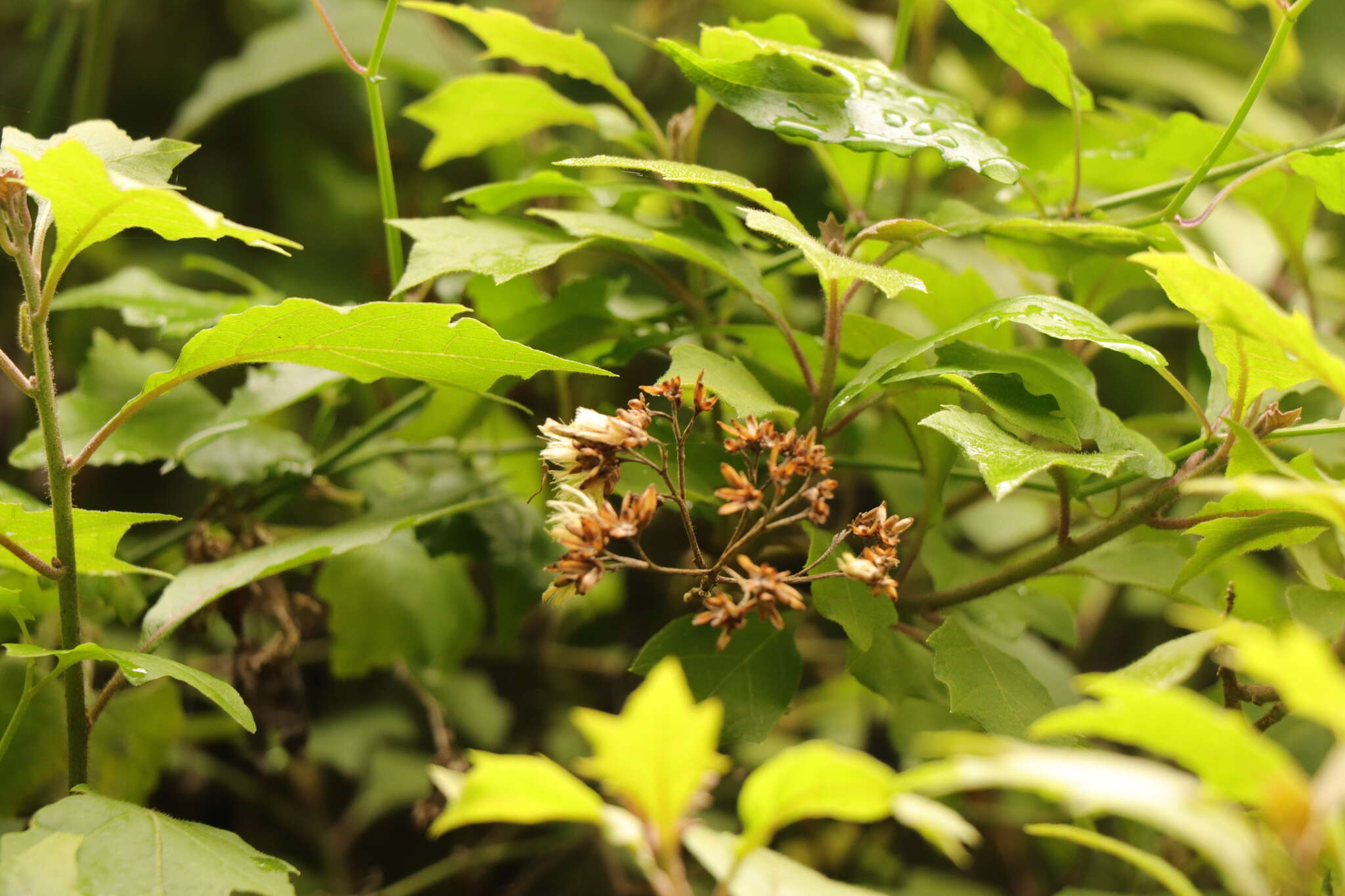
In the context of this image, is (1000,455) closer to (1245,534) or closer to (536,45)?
(1245,534)

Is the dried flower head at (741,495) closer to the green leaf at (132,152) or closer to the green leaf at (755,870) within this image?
the green leaf at (755,870)

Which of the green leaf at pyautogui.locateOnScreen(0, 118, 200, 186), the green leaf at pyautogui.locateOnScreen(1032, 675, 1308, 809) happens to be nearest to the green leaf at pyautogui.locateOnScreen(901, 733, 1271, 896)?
the green leaf at pyautogui.locateOnScreen(1032, 675, 1308, 809)

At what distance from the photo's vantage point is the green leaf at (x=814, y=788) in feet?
0.92

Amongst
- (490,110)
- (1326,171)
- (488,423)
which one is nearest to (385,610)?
(488,423)

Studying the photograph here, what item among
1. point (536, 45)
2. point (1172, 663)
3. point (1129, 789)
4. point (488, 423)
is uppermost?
point (536, 45)

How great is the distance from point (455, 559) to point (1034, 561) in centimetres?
51

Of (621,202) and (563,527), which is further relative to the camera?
(621,202)

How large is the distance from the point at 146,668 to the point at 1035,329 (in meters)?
0.47

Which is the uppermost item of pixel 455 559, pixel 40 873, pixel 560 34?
pixel 560 34

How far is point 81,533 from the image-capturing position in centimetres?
50

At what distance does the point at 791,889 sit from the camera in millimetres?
381

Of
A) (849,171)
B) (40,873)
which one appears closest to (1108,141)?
(849,171)

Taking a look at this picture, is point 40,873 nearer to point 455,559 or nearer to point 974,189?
point 455,559

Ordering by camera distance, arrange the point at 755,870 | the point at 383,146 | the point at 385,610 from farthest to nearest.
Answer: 1. the point at 385,610
2. the point at 383,146
3. the point at 755,870
